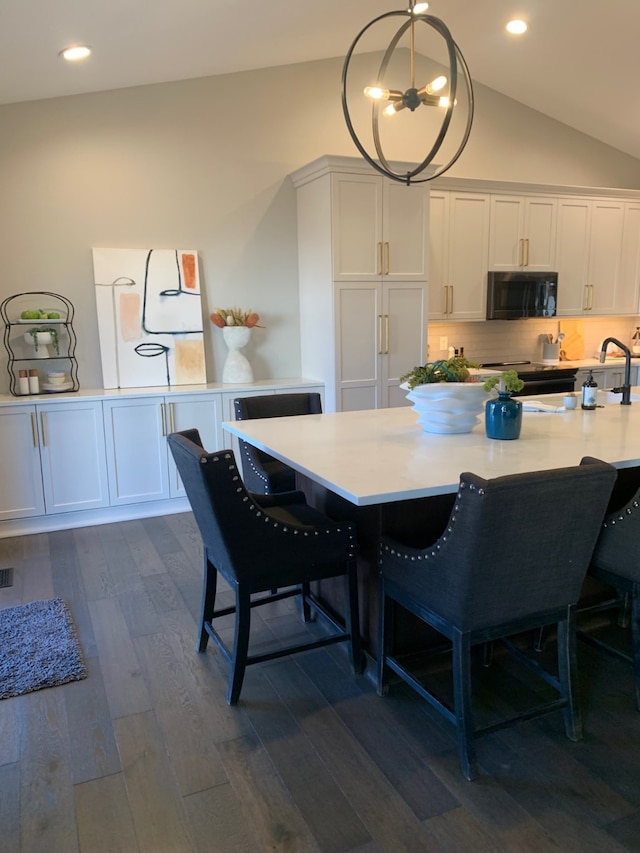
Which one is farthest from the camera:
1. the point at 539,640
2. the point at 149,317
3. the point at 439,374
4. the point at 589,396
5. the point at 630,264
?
the point at 630,264

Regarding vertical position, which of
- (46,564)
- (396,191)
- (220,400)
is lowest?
(46,564)

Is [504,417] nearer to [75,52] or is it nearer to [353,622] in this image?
[353,622]

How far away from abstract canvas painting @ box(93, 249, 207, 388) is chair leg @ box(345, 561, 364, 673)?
275 centimetres

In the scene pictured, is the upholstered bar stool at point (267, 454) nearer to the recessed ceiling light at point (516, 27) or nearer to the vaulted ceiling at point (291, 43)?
the vaulted ceiling at point (291, 43)

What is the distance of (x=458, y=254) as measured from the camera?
5219mm

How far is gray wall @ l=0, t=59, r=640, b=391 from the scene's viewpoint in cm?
423

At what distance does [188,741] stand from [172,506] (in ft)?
8.30

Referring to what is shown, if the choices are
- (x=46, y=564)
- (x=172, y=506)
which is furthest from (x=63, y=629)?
(x=172, y=506)

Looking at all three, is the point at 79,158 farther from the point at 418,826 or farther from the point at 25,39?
the point at 418,826

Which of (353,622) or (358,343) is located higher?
(358,343)

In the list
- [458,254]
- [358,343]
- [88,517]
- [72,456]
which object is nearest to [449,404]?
[358,343]

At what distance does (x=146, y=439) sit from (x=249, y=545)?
7.81ft

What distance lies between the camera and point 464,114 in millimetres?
5434

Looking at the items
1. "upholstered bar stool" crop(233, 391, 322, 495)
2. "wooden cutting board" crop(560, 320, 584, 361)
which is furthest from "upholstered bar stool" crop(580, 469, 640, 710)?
"wooden cutting board" crop(560, 320, 584, 361)
